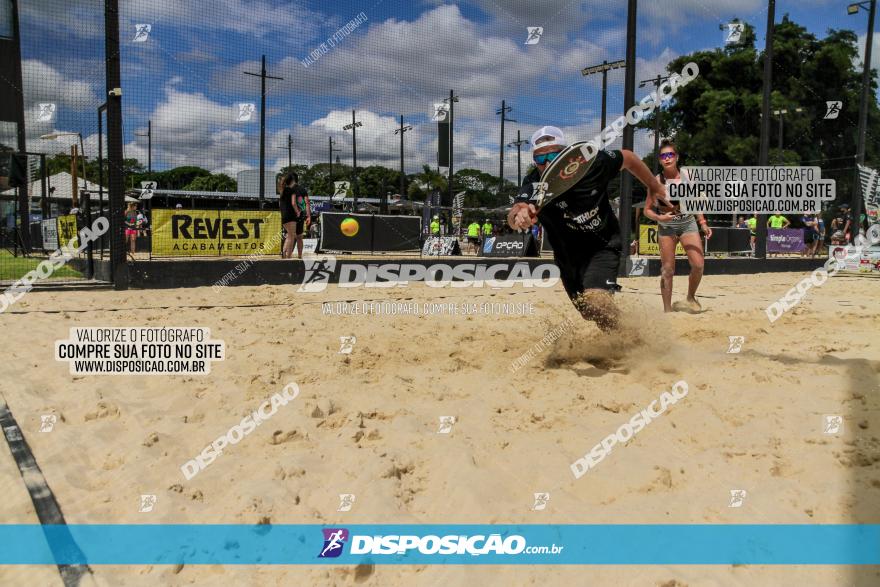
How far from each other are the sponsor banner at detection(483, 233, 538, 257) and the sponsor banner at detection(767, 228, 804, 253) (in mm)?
10818

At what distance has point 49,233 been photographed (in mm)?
15945

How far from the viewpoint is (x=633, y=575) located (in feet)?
6.27

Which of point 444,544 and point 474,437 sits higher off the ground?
point 474,437

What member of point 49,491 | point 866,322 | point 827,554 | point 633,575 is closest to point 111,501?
point 49,491

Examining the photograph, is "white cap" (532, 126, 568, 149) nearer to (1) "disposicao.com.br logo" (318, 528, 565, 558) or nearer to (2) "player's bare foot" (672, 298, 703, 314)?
(1) "disposicao.com.br logo" (318, 528, 565, 558)

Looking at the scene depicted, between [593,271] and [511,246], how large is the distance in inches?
615

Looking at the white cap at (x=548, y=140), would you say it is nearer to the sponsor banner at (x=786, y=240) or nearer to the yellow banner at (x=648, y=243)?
the yellow banner at (x=648, y=243)

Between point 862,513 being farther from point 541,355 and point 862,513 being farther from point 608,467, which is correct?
point 541,355

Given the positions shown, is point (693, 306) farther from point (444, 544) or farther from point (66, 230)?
point (66, 230)

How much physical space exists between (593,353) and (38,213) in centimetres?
1938

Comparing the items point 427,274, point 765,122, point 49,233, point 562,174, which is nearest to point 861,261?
point 765,122

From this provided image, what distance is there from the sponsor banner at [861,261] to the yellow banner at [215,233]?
12.2 metres

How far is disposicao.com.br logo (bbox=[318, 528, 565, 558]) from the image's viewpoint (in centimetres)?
208

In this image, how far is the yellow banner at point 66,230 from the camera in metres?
12.9
